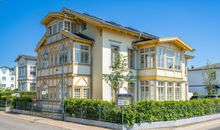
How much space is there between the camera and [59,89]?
25.4 m

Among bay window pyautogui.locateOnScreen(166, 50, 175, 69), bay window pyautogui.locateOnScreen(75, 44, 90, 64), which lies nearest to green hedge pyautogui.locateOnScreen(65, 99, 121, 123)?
bay window pyautogui.locateOnScreen(75, 44, 90, 64)

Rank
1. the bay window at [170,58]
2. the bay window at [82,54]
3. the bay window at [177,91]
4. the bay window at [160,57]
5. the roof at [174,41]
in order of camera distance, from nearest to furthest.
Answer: the bay window at [82,54] < the roof at [174,41] < the bay window at [160,57] < the bay window at [170,58] < the bay window at [177,91]

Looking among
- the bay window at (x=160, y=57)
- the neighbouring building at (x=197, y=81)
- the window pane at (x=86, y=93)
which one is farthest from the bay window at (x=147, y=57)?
the neighbouring building at (x=197, y=81)

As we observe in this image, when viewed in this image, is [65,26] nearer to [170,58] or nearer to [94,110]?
[94,110]

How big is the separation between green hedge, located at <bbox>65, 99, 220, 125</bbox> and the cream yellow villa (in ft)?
13.7

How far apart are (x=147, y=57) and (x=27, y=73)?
32317 millimetres

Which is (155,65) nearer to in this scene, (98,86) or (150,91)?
(150,91)

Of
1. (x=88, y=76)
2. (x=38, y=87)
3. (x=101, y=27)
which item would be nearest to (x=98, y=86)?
(x=88, y=76)

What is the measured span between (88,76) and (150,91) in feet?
23.4

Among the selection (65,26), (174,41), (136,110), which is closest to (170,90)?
(174,41)

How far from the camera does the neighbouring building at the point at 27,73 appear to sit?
5094cm

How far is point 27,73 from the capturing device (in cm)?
5078

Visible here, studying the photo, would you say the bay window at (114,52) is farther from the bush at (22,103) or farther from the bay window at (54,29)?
the bush at (22,103)

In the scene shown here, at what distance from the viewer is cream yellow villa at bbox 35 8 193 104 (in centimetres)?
2392
